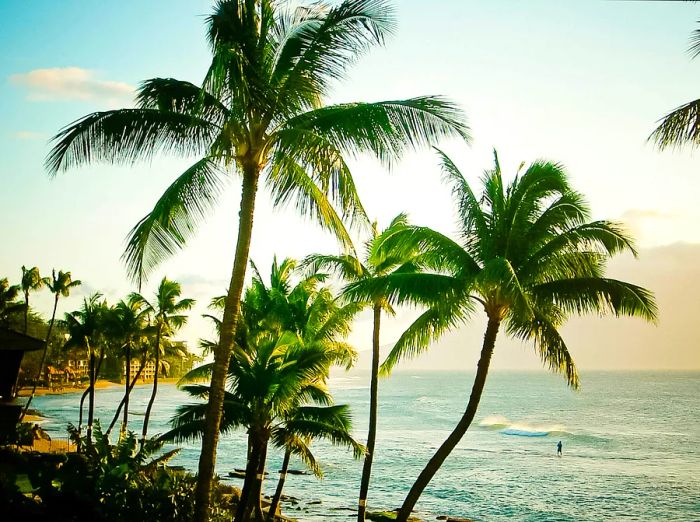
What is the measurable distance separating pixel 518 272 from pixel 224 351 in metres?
6.67

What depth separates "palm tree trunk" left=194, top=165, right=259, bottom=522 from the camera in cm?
928

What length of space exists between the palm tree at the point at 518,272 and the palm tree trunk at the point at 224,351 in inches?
152

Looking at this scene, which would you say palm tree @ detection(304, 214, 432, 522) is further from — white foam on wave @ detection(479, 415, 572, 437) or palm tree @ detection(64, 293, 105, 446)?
white foam on wave @ detection(479, 415, 572, 437)

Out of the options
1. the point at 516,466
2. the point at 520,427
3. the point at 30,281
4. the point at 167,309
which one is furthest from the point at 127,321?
the point at 520,427

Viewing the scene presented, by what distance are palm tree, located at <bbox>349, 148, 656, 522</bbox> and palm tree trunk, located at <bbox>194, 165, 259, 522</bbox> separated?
387 centimetres

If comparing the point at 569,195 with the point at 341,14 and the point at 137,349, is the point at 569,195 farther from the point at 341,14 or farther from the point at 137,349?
the point at 137,349

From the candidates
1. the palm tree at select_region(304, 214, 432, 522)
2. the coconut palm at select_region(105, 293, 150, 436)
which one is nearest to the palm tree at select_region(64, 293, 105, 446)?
the coconut palm at select_region(105, 293, 150, 436)

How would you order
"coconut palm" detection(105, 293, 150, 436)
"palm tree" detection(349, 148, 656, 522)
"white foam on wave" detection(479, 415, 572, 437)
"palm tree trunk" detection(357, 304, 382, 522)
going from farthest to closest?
"white foam on wave" detection(479, 415, 572, 437), "coconut palm" detection(105, 293, 150, 436), "palm tree trunk" detection(357, 304, 382, 522), "palm tree" detection(349, 148, 656, 522)

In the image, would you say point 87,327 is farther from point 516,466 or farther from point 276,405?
point 516,466

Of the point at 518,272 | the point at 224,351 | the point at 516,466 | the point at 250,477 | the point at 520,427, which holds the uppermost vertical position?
the point at 518,272

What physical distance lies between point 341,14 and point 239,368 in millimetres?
8697

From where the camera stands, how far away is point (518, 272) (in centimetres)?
1319

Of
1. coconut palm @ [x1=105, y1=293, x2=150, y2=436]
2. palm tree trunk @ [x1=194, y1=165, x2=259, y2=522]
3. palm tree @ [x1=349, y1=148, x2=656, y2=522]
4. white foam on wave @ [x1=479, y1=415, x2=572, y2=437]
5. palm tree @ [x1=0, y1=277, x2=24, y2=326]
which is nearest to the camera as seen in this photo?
palm tree trunk @ [x1=194, y1=165, x2=259, y2=522]

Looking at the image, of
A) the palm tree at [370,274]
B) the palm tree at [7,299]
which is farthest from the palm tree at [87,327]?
the palm tree at [370,274]
